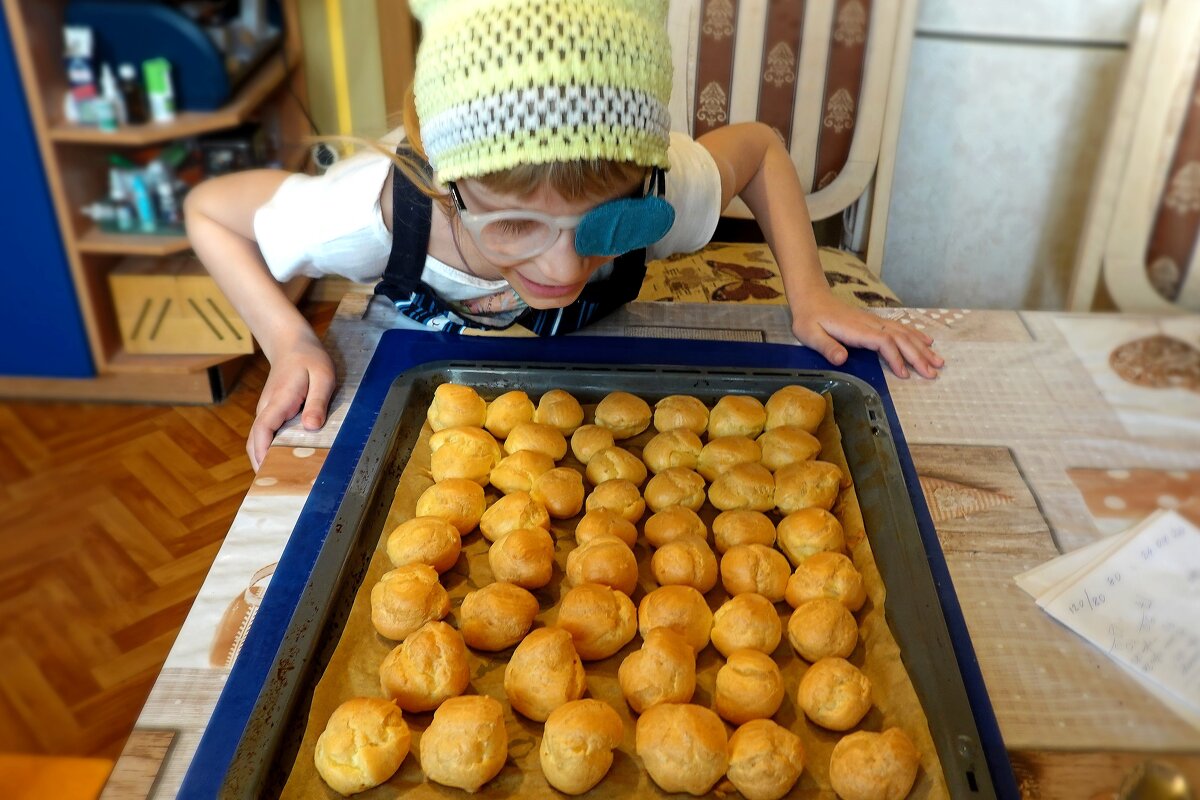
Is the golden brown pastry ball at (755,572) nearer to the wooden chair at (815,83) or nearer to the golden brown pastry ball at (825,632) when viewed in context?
the golden brown pastry ball at (825,632)

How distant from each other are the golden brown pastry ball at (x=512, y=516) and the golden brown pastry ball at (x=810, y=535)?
206mm

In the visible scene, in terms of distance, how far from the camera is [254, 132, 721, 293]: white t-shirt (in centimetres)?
93

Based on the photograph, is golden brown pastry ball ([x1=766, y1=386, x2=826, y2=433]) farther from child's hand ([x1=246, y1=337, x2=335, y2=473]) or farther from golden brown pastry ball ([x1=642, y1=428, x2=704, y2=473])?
child's hand ([x1=246, y1=337, x2=335, y2=473])

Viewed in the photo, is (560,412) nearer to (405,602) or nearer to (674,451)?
(674,451)

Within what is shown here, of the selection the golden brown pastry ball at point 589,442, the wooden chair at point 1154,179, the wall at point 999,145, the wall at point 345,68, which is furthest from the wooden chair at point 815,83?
the golden brown pastry ball at point 589,442

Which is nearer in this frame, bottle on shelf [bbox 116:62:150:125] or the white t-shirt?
bottle on shelf [bbox 116:62:150:125]

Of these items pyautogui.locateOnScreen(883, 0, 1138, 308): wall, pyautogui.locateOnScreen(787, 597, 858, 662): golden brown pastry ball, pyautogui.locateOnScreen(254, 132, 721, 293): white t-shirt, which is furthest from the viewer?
pyautogui.locateOnScreen(883, 0, 1138, 308): wall

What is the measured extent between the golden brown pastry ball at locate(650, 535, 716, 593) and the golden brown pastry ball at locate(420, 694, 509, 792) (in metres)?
0.18

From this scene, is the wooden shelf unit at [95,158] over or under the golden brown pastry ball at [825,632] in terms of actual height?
over

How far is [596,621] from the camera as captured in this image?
616 millimetres

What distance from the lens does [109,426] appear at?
78 cm

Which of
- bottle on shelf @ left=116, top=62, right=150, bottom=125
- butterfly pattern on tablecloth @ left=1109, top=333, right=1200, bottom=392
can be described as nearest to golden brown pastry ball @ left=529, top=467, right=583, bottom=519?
bottle on shelf @ left=116, top=62, right=150, bottom=125

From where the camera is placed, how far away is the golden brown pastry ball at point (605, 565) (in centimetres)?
65

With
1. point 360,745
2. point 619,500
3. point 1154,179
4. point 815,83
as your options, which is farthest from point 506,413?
point 815,83
